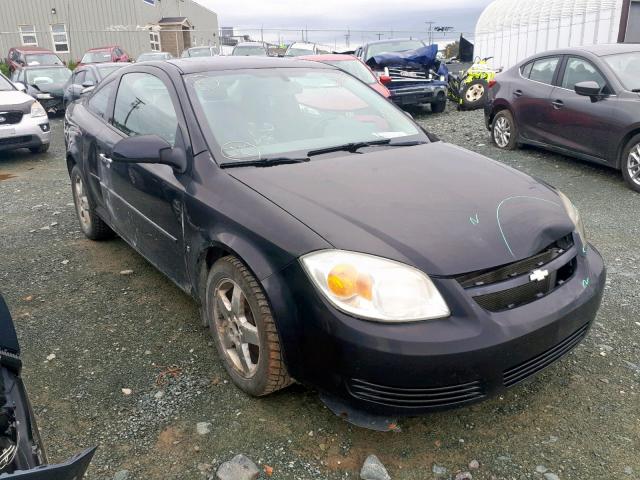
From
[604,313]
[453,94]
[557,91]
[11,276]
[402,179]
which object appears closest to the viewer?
[402,179]

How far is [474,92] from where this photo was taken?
42.1 feet

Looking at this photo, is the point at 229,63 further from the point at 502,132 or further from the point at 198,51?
the point at 198,51

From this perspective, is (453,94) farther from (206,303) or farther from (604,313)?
(206,303)

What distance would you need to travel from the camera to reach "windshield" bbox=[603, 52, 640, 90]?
20.2 ft

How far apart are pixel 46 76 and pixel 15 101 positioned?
6.96 metres

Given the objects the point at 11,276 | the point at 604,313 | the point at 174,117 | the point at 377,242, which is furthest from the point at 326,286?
the point at 11,276

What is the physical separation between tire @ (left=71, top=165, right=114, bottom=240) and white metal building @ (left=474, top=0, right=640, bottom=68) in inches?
604

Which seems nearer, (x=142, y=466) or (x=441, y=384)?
(x=441, y=384)

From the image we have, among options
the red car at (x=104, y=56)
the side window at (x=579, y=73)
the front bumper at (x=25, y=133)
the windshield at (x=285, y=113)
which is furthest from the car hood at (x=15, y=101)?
the red car at (x=104, y=56)

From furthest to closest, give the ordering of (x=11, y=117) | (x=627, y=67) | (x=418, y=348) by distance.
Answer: (x=11, y=117), (x=627, y=67), (x=418, y=348)

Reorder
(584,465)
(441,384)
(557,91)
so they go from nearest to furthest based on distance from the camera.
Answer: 1. (441,384)
2. (584,465)
3. (557,91)

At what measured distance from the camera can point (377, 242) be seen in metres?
2.18

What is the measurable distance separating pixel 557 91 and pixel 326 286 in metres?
6.03

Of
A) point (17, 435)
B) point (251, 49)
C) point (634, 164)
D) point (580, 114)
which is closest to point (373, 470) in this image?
point (17, 435)
